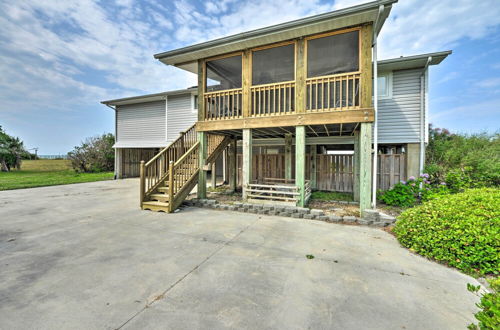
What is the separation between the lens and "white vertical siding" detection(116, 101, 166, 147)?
41.4ft

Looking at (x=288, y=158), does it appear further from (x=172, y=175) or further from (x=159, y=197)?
(x=159, y=197)

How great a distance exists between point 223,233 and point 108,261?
1.96 m

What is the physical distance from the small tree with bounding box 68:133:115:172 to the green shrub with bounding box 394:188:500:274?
21263 millimetres

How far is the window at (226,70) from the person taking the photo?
6.79 m

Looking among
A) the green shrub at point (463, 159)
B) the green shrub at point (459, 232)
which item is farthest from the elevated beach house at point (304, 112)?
the green shrub at point (459, 232)

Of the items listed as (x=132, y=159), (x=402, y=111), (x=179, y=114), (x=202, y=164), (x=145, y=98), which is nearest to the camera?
(x=202, y=164)

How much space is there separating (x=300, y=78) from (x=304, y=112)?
38.4 inches

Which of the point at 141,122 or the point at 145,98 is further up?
the point at 145,98

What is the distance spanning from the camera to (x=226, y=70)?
7.71m

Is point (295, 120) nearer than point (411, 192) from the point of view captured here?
Yes

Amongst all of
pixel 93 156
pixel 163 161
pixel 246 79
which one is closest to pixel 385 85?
pixel 246 79

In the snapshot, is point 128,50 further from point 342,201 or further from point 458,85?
point 458,85

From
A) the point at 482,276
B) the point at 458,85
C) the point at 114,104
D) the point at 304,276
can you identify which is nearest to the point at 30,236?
the point at 304,276

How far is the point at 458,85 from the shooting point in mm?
13711
